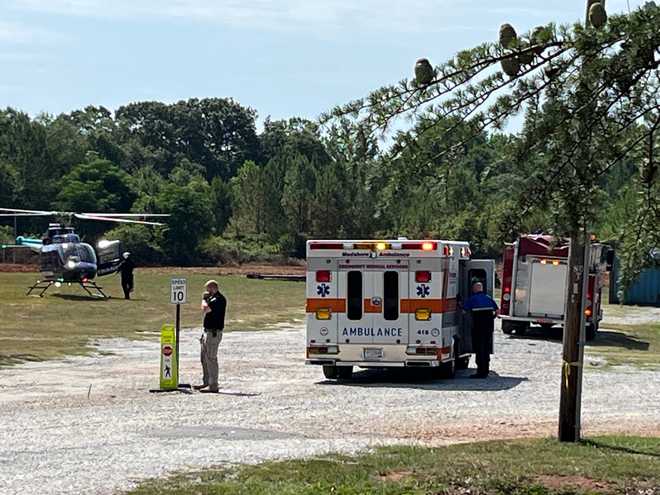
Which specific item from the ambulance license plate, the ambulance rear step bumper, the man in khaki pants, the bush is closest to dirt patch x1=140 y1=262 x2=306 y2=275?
the bush

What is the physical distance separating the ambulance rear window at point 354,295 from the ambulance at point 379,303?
2 cm

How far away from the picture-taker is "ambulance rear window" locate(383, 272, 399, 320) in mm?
21547

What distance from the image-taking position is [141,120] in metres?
164

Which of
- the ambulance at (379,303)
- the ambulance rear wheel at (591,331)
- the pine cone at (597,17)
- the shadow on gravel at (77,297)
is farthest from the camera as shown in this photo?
the shadow on gravel at (77,297)

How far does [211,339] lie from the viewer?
20.4m

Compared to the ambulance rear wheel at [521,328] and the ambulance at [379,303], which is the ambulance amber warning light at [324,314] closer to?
the ambulance at [379,303]

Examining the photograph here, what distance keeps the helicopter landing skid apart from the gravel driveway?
23073 millimetres

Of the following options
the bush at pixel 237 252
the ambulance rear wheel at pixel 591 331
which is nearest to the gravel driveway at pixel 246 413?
the ambulance rear wheel at pixel 591 331

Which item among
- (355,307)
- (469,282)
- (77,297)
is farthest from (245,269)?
(355,307)

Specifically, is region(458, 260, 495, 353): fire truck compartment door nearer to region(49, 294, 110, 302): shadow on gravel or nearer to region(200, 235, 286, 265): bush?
region(49, 294, 110, 302): shadow on gravel

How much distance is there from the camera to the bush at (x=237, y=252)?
92.4 m

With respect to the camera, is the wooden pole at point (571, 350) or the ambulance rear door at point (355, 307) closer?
the wooden pole at point (571, 350)

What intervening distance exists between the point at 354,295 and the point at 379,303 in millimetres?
490

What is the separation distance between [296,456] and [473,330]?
1084cm
